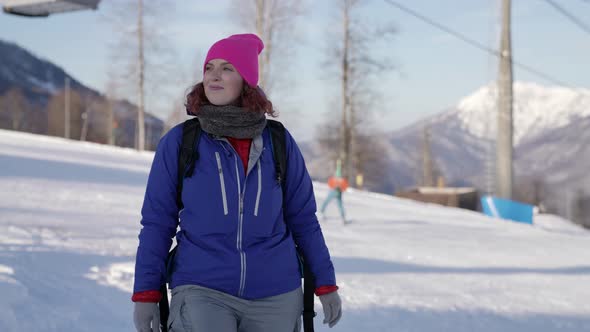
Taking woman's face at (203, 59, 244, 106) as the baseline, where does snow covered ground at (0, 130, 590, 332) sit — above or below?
below

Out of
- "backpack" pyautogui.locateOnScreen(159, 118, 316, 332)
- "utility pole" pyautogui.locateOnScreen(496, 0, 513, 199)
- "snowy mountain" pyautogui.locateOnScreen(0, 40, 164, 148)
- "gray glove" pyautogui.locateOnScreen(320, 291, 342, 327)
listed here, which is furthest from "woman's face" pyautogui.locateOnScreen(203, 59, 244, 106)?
"snowy mountain" pyautogui.locateOnScreen(0, 40, 164, 148)

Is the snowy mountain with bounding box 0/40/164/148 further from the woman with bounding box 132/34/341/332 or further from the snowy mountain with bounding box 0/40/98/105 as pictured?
the woman with bounding box 132/34/341/332

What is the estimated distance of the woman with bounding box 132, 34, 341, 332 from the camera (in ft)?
6.82

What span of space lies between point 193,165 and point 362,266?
5759 mm

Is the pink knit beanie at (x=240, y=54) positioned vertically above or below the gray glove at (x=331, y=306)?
above

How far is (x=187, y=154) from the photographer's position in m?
2.13

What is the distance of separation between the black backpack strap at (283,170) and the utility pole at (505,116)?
15196mm

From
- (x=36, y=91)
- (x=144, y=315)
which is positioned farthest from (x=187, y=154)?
(x=36, y=91)

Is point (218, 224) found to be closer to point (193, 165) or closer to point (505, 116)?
point (193, 165)

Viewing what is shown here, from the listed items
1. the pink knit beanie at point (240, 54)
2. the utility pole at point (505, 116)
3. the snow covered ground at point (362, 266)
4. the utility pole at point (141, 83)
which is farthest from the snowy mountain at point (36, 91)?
the pink knit beanie at point (240, 54)

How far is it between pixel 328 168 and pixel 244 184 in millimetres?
42118

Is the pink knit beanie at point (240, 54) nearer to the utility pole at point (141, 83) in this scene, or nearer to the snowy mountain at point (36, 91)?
the utility pole at point (141, 83)

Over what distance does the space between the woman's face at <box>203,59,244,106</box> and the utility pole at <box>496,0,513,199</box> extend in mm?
15298

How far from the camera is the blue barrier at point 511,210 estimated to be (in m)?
16.6
